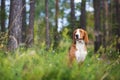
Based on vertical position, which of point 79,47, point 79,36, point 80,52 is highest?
point 79,36

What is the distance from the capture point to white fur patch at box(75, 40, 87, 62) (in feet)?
33.4

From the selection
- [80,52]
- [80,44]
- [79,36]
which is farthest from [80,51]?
[79,36]


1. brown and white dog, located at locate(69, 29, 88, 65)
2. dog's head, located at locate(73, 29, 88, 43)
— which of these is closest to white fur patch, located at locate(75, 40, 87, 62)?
brown and white dog, located at locate(69, 29, 88, 65)

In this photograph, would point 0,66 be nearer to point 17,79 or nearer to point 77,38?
point 17,79

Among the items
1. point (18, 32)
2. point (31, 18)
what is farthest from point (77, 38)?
point (31, 18)

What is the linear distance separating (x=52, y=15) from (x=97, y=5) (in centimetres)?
3432

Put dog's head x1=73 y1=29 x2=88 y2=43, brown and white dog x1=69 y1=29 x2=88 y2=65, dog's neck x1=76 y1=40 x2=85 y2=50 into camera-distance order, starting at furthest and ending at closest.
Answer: dog's head x1=73 y1=29 x2=88 y2=43 < dog's neck x1=76 y1=40 x2=85 y2=50 < brown and white dog x1=69 y1=29 x2=88 y2=65

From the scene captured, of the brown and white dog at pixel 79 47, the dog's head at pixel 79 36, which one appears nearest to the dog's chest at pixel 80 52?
the brown and white dog at pixel 79 47

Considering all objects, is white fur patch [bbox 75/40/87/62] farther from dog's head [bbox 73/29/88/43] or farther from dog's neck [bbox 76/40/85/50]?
dog's head [bbox 73/29/88/43]

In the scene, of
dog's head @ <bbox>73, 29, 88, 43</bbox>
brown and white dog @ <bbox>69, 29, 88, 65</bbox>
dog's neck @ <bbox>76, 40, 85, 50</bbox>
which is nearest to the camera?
brown and white dog @ <bbox>69, 29, 88, 65</bbox>

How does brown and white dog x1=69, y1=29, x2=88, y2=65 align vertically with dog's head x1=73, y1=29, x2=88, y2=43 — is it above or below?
below

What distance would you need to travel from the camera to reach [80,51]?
10.4 metres

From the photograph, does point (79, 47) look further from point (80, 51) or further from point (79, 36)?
point (79, 36)

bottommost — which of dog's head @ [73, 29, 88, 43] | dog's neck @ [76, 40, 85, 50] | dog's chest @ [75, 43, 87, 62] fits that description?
dog's chest @ [75, 43, 87, 62]
